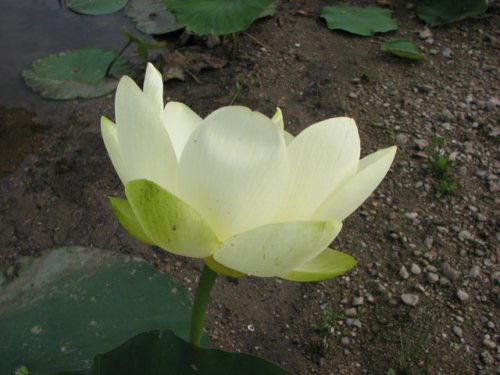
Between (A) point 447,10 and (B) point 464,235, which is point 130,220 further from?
(A) point 447,10

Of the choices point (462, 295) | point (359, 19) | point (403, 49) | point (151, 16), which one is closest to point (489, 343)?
point (462, 295)

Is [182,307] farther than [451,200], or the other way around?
[451,200]

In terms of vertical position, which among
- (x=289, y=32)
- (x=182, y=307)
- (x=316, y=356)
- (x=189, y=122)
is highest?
(x=189, y=122)

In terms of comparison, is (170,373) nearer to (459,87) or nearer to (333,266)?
(333,266)

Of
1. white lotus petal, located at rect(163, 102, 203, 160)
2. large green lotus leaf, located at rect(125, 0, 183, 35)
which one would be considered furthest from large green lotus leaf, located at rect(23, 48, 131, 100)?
white lotus petal, located at rect(163, 102, 203, 160)

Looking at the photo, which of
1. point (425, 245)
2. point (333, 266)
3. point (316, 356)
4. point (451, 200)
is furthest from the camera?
point (451, 200)

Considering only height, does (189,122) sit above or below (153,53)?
above

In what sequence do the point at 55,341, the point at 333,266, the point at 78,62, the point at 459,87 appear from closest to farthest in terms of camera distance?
the point at 333,266
the point at 55,341
the point at 459,87
the point at 78,62

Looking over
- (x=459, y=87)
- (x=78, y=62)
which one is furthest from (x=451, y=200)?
(x=78, y=62)
